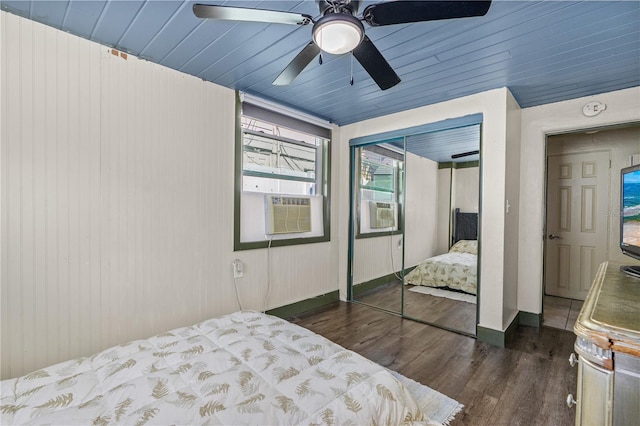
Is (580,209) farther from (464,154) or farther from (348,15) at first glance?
(348,15)

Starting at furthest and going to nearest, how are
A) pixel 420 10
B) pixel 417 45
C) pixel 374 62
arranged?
pixel 417 45 → pixel 374 62 → pixel 420 10

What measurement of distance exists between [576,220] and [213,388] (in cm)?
475

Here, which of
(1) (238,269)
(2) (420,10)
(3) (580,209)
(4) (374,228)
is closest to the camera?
(2) (420,10)

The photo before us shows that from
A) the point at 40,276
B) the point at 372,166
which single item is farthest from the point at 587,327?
the point at 372,166

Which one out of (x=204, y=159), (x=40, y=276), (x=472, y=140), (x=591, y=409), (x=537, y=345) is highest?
(x=472, y=140)

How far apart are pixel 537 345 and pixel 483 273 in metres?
0.78

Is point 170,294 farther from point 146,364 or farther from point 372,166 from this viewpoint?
point 372,166

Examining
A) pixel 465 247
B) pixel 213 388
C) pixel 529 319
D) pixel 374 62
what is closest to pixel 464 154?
pixel 465 247

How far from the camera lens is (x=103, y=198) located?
2078 mm

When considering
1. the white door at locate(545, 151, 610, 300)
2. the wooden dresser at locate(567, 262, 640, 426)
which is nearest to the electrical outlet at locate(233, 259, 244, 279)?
the wooden dresser at locate(567, 262, 640, 426)

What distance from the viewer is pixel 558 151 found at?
13.2 feet

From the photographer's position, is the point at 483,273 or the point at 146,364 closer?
the point at 146,364

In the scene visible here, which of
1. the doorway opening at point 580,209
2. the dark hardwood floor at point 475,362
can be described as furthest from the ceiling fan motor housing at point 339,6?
the doorway opening at point 580,209

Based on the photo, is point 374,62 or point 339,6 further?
point 374,62
